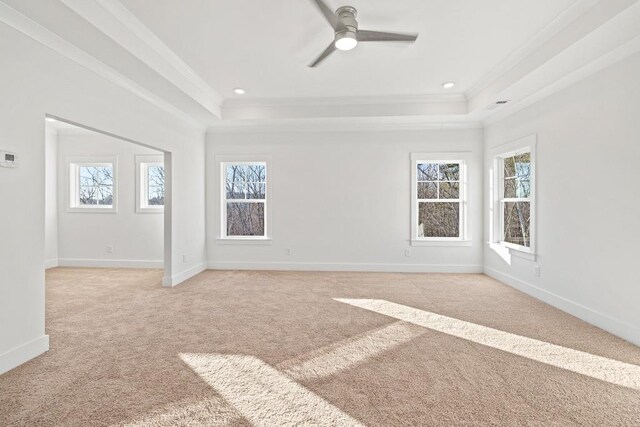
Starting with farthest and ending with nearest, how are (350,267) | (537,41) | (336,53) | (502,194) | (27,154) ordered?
(350,267) → (502,194) → (336,53) → (537,41) → (27,154)

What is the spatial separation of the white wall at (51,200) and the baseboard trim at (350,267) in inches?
121

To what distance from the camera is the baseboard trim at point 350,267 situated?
5379mm

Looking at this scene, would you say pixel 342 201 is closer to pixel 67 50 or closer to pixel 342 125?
pixel 342 125

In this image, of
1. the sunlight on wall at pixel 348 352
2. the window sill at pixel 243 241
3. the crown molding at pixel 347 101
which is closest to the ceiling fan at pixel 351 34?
the crown molding at pixel 347 101

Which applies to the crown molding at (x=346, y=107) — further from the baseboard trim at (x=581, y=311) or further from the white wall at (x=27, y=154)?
the baseboard trim at (x=581, y=311)

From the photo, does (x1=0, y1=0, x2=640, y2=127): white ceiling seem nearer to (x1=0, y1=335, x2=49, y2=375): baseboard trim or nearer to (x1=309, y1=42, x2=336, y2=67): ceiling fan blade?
(x1=309, y1=42, x2=336, y2=67): ceiling fan blade

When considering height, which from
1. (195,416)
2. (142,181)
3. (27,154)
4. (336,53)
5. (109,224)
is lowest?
(195,416)

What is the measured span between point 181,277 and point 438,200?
14.7ft

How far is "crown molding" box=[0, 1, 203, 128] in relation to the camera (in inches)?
88.1

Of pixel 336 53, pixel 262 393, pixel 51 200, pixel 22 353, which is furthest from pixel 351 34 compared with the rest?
pixel 51 200

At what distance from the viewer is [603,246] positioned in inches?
119

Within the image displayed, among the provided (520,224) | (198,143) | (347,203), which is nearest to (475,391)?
(520,224)

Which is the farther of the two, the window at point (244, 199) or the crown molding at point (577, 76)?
the window at point (244, 199)

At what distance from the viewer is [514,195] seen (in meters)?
4.67
